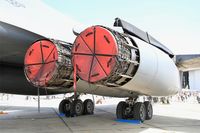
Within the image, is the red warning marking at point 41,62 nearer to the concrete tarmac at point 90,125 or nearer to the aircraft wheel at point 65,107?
the concrete tarmac at point 90,125

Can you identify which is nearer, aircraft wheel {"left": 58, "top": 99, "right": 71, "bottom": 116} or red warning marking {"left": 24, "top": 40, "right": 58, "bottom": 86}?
red warning marking {"left": 24, "top": 40, "right": 58, "bottom": 86}

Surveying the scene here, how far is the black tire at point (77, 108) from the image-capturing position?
35.3 ft

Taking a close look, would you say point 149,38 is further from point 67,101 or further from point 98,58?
point 67,101

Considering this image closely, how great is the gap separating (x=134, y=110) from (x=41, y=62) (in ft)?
11.0

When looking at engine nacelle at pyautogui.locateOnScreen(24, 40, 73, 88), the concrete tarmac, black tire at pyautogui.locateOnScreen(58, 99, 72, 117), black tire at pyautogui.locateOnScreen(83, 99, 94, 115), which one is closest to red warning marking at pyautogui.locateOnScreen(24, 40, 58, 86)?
engine nacelle at pyautogui.locateOnScreen(24, 40, 73, 88)

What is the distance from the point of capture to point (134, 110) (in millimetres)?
8742

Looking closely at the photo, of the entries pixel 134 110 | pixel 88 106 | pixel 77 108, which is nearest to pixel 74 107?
pixel 77 108

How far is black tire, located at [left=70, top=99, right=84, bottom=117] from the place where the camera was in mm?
10752

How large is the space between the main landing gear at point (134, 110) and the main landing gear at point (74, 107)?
2160 millimetres

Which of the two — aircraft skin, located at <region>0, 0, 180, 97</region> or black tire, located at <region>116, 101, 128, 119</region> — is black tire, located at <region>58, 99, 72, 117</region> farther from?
black tire, located at <region>116, 101, 128, 119</region>

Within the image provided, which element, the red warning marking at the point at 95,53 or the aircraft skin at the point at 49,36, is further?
the aircraft skin at the point at 49,36

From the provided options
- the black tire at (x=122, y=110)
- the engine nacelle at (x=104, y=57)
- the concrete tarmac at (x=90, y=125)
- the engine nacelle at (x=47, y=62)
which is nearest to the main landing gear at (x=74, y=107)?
the concrete tarmac at (x=90, y=125)

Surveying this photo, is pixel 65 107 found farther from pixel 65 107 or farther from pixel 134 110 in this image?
pixel 134 110

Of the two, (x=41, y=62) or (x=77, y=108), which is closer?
(x=41, y=62)
